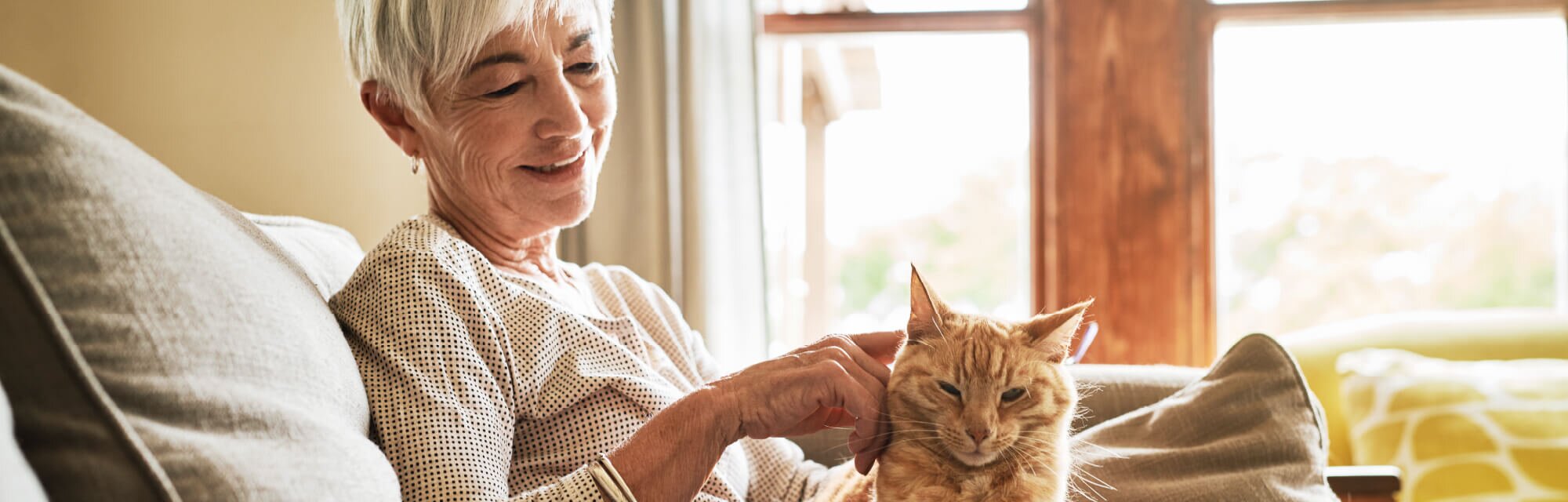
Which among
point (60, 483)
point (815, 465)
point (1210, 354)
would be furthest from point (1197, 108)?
point (60, 483)

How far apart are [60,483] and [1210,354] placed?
2.76 metres

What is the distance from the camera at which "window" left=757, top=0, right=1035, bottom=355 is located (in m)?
2.91

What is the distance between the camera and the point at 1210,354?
2.79 metres

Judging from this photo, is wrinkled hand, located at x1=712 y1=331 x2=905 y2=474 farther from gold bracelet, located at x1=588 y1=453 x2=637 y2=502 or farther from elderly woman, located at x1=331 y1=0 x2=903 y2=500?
gold bracelet, located at x1=588 y1=453 x2=637 y2=502

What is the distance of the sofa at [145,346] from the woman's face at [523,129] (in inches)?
15.5

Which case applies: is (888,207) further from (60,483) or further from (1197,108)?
(60,483)

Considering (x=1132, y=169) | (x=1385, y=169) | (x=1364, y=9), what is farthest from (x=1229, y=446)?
(x=1385, y=169)

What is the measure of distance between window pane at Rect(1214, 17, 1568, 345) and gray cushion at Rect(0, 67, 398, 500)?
104 inches

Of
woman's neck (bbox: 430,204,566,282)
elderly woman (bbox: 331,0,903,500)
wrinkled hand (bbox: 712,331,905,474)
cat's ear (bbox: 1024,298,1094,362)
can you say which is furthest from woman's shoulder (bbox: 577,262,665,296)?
cat's ear (bbox: 1024,298,1094,362)

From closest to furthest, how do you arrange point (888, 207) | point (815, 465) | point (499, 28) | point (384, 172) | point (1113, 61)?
1. point (499, 28)
2. point (815, 465)
3. point (384, 172)
4. point (1113, 61)
5. point (888, 207)

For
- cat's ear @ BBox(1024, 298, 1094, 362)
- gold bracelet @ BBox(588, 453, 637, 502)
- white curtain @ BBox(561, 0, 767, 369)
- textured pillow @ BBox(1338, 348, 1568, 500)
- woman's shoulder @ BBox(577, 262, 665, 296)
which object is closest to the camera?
gold bracelet @ BBox(588, 453, 637, 502)

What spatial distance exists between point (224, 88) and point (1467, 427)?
79.6 inches

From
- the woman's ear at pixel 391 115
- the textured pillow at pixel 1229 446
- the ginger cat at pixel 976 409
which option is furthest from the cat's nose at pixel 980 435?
the woman's ear at pixel 391 115

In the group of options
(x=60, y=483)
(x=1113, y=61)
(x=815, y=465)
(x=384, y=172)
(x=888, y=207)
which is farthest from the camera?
(x=888, y=207)
